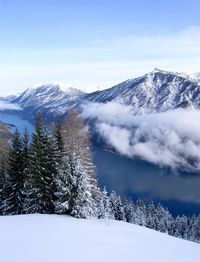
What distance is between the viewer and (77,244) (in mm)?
21141

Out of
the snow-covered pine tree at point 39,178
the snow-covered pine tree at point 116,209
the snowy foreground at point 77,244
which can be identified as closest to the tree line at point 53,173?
the snow-covered pine tree at point 39,178

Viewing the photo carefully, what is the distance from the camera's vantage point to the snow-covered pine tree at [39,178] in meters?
38.4

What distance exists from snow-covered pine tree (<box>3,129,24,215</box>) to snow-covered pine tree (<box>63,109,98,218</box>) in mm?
6103

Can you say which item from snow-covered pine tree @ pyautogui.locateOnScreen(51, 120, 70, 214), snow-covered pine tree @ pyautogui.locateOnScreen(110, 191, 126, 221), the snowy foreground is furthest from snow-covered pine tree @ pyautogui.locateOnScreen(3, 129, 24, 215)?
snow-covered pine tree @ pyautogui.locateOnScreen(110, 191, 126, 221)

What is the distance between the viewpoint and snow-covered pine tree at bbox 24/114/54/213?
38.4 meters

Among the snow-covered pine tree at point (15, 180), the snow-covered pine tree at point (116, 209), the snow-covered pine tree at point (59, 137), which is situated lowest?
the snow-covered pine tree at point (116, 209)

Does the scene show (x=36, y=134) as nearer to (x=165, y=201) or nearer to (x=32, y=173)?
(x=32, y=173)

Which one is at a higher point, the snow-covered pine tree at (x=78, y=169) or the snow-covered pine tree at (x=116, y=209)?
the snow-covered pine tree at (x=78, y=169)

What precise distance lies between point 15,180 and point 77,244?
22098 millimetres

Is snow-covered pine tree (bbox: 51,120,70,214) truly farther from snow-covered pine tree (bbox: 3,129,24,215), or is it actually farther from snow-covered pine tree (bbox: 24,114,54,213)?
snow-covered pine tree (bbox: 3,129,24,215)

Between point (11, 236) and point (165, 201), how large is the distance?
550 ft

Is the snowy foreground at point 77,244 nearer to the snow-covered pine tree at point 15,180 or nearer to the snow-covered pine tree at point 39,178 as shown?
the snow-covered pine tree at point 39,178

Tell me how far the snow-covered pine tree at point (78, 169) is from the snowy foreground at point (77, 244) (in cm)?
552

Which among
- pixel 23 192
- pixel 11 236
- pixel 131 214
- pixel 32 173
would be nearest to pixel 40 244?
pixel 11 236
